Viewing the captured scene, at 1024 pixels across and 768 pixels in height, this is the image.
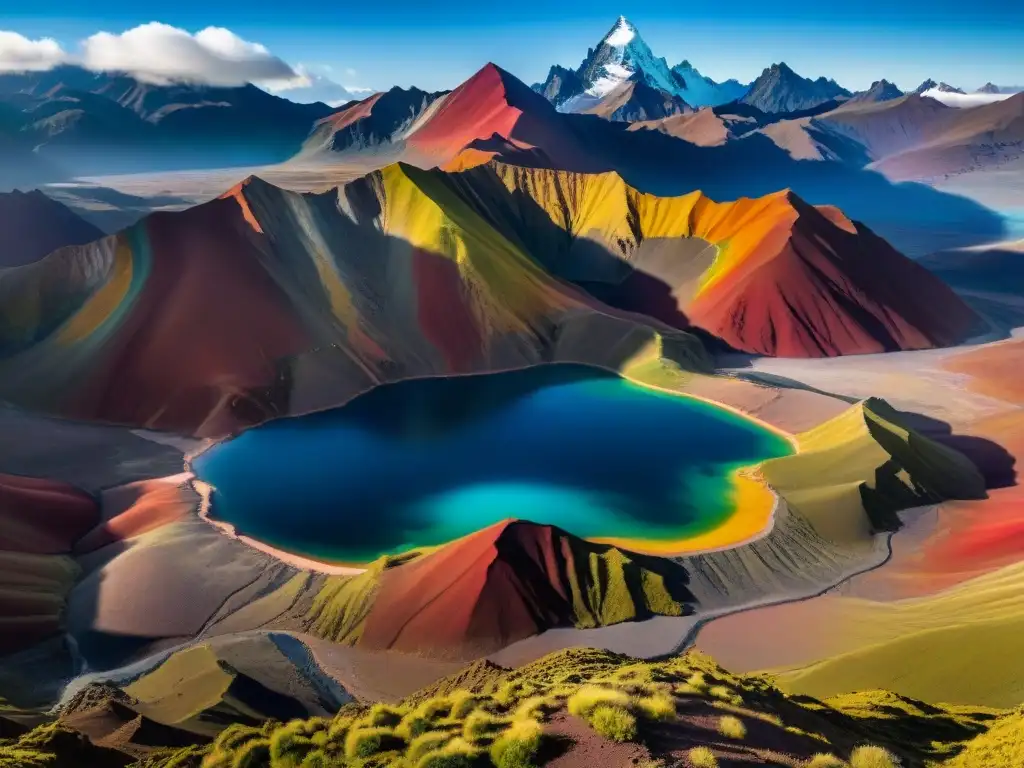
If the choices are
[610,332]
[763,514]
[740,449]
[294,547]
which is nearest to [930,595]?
[763,514]

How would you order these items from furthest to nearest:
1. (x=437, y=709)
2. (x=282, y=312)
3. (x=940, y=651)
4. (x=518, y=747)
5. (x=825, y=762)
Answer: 1. (x=282, y=312)
2. (x=940, y=651)
3. (x=437, y=709)
4. (x=518, y=747)
5. (x=825, y=762)

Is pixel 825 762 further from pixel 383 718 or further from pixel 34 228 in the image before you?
pixel 34 228

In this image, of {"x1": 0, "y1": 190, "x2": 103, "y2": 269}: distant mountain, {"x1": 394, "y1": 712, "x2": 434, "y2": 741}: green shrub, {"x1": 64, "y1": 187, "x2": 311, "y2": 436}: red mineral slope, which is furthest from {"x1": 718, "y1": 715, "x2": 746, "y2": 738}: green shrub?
{"x1": 0, "y1": 190, "x2": 103, "y2": 269}: distant mountain

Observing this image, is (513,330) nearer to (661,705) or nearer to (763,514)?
(763,514)

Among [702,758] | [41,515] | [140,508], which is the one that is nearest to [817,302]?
[140,508]

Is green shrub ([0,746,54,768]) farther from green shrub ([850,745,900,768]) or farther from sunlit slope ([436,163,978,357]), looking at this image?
sunlit slope ([436,163,978,357])

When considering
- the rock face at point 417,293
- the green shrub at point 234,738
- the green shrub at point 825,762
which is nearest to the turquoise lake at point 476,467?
the rock face at point 417,293

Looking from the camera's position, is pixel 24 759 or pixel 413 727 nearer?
pixel 413 727

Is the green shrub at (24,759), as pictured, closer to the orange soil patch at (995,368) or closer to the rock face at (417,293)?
the rock face at (417,293)

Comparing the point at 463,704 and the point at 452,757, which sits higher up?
the point at 452,757
